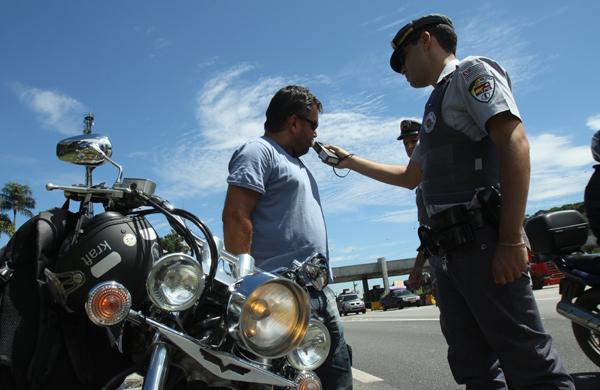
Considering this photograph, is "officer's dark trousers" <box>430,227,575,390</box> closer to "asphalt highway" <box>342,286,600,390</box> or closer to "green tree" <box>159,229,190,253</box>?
"green tree" <box>159,229,190,253</box>

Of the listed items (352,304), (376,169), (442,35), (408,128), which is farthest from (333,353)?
(352,304)

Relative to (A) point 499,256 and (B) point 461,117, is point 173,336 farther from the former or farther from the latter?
(B) point 461,117

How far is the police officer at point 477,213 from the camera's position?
Result: 2.13 meters

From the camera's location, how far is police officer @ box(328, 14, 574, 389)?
213 cm

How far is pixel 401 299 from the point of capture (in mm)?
35188

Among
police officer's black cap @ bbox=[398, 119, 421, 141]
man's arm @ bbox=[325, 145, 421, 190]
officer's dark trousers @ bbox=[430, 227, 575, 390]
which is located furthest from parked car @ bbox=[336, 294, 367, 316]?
officer's dark trousers @ bbox=[430, 227, 575, 390]

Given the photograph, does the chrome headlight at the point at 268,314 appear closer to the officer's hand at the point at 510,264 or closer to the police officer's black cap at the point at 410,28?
the officer's hand at the point at 510,264

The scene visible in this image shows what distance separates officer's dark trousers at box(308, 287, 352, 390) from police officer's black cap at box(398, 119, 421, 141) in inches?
116

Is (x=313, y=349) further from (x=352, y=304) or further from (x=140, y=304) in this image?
(x=352, y=304)

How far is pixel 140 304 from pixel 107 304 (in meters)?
0.22

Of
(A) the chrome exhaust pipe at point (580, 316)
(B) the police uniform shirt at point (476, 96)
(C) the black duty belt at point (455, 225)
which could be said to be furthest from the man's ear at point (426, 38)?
(A) the chrome exhaust pipe at point (580, 316)

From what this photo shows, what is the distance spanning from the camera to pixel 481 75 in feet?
7.55

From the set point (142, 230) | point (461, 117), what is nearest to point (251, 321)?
point (142, 230)

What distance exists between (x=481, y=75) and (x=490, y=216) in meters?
0.64
